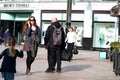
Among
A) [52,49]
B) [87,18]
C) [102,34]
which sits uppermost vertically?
[87,18]

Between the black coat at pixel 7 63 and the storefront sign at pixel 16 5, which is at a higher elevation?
the storefront sign at pixel 16 5

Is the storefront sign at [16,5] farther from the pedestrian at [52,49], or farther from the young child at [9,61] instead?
the young child at [9,61]

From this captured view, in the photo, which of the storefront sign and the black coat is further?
the storefront sign

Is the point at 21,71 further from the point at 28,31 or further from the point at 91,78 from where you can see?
the point at 91,78

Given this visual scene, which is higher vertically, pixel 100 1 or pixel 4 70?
pixel 100 1

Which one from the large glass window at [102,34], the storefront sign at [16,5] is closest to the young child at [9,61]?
the large glass window at [102,34]

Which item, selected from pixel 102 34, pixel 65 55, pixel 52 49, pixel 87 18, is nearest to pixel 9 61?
pixel 52 49

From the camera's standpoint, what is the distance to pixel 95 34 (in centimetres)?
3631

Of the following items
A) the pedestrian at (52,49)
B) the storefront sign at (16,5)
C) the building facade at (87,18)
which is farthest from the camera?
the storefront sign at (16,5)

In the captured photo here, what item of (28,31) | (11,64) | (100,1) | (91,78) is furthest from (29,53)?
(100,1)

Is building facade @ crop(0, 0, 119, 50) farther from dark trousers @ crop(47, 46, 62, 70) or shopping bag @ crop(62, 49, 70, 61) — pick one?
dark trousers @ crop(47, 46, 62, 70)

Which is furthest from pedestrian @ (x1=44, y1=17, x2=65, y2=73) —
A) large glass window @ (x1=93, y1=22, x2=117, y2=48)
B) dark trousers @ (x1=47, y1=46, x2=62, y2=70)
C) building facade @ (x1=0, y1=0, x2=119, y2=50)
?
large glass window @ (x1=93, y1=22, x2=117, y2=48)

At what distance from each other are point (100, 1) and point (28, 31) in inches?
882

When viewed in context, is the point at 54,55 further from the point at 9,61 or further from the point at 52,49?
the point at 9,61
